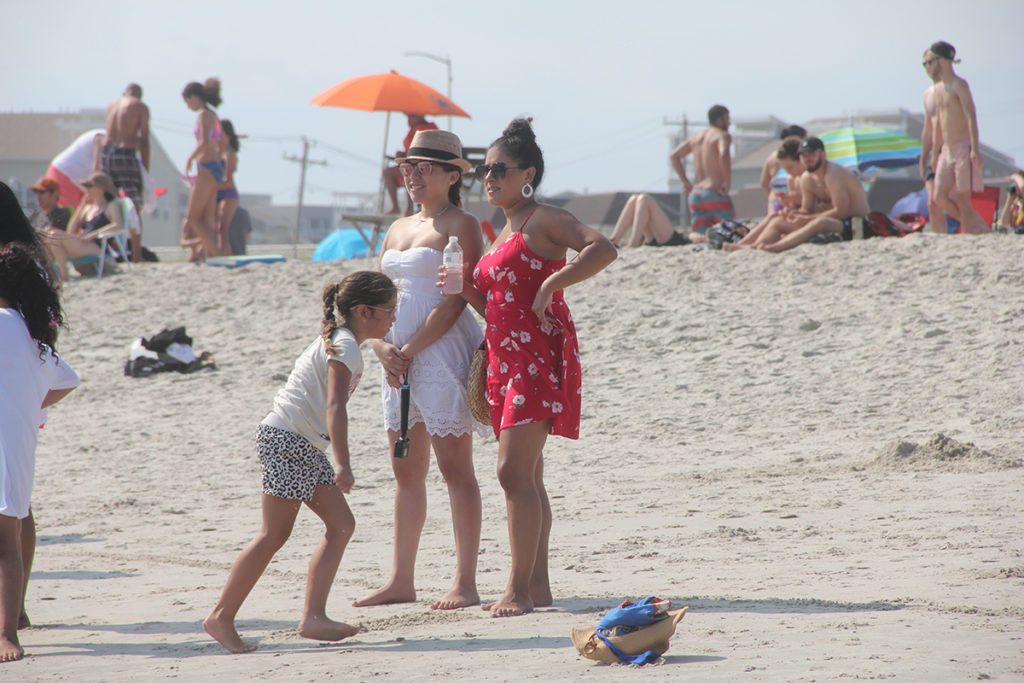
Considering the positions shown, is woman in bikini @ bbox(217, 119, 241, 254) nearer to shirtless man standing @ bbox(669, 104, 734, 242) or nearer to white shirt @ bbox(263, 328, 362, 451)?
shirtless man standing @ bbox(669, 104, 734, 242)

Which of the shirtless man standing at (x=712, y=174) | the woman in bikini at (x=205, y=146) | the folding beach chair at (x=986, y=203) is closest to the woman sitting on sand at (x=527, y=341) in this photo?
the folding beach chair at (x=986, y=203)

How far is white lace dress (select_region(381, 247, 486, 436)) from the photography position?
16.2 feet

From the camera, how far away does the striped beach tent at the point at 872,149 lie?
18.4 m

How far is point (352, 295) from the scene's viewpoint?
449 centimetres

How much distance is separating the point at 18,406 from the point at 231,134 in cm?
1159

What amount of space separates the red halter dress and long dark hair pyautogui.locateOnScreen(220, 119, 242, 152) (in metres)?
11.5

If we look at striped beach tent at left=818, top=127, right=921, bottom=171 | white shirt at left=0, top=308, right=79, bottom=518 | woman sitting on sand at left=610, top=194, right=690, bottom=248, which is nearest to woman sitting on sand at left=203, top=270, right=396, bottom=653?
white shirt at left=0, top=308, right=79, bottom=518

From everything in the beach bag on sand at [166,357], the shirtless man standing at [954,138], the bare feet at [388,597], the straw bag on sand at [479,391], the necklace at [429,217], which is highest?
the shirtless man standing at [954,138]

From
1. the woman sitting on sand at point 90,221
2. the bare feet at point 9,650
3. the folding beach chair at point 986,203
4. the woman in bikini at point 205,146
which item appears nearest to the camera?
the bare feet at point 9,650

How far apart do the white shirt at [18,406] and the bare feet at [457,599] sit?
156 cm

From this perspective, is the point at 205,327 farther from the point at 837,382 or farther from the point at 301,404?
the point at 301,404

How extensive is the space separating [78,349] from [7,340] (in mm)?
8715

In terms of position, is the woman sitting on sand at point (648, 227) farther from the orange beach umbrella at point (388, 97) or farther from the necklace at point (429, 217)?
the necklace at point (429, 217)

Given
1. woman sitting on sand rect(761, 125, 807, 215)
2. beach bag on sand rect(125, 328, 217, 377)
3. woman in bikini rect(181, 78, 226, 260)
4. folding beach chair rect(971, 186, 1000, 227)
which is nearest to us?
beach bag on sand rect(125, 328, 217, 377)
